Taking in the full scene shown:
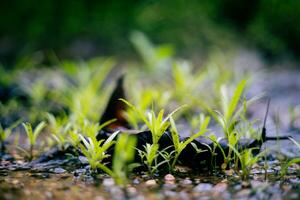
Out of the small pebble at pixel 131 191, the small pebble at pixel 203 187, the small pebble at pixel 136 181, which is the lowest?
the small pebble at pixel 203 187

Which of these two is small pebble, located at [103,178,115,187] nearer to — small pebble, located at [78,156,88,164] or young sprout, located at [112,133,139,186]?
young sprout, located at [112,133,139,186]

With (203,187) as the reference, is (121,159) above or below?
above

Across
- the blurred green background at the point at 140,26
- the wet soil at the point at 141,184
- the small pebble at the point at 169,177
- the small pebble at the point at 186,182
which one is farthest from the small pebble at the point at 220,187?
the blurred green background at the point at 140,26

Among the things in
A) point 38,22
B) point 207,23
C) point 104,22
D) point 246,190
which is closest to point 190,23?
point 207,23

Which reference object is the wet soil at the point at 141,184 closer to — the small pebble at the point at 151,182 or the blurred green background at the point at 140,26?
the small pebble at the point at 151,182

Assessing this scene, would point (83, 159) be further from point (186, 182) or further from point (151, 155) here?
point (186, 182)

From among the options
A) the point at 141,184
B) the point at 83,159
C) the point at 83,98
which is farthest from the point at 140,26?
the point at 141,184

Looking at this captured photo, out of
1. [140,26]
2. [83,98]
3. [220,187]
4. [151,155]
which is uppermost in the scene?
[140,26]

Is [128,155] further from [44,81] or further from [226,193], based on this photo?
[44,81]

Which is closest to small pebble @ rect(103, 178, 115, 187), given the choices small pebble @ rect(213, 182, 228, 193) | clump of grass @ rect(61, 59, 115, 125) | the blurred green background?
small pebble @ rect(213, 182, 228, 193)
